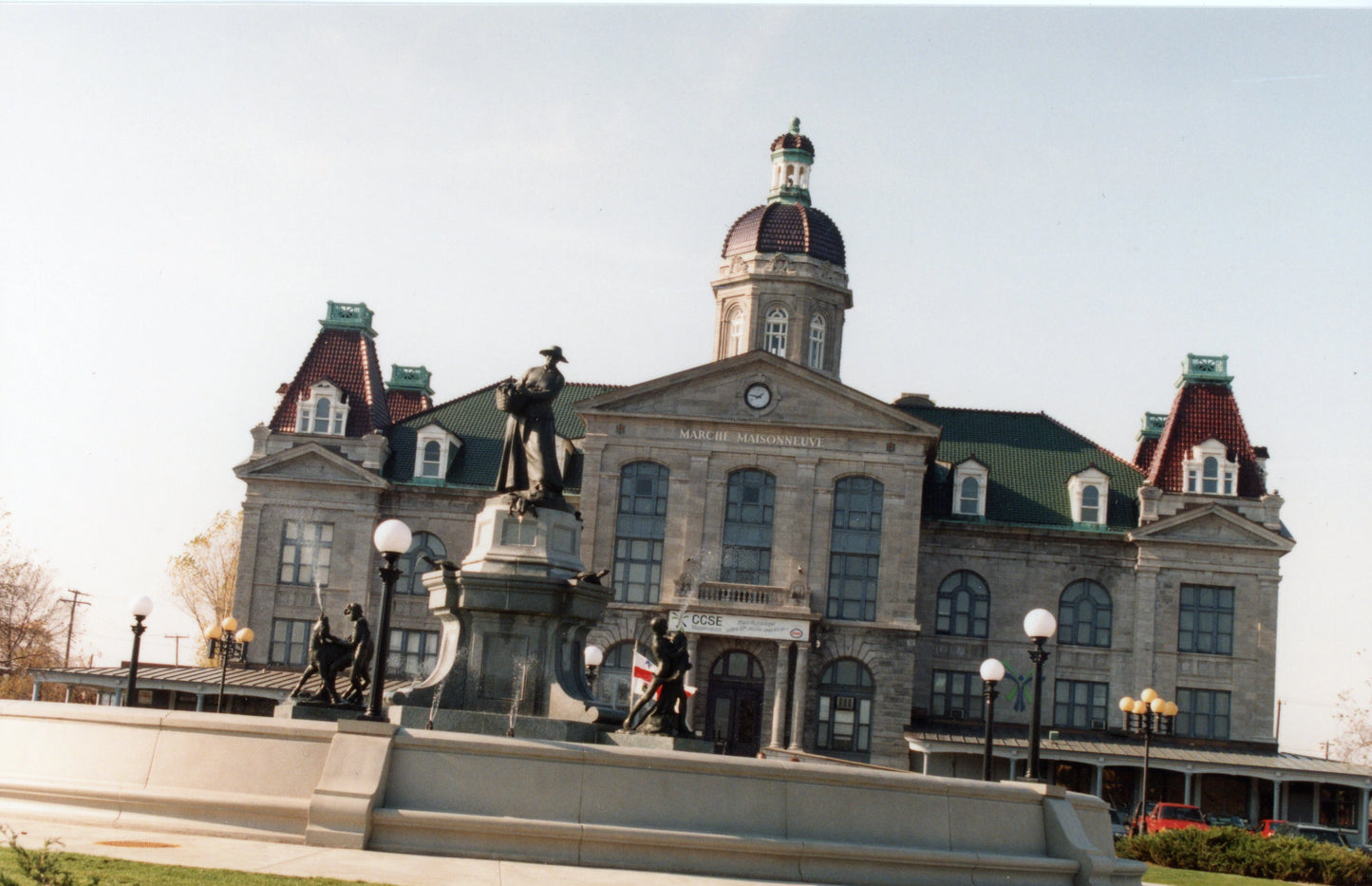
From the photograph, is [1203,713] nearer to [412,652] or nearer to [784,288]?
[784,288]

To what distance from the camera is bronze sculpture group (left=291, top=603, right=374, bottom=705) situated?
2180cm

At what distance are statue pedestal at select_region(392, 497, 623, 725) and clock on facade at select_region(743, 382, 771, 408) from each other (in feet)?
117

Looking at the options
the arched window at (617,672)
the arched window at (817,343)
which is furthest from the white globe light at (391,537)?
the arched window at (817,343)

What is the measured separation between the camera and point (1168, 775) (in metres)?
56.9

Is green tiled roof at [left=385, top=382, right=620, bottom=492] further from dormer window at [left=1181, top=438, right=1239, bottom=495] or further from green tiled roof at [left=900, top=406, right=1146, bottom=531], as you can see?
dormer window at [left=1181, top=438, right=1239, bottom=495]

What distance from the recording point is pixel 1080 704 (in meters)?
58.0

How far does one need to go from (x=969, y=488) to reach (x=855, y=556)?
266 inches

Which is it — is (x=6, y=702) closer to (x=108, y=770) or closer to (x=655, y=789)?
(x=108, y=770)

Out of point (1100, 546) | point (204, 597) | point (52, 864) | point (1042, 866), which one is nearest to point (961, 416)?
point (1100, 546)

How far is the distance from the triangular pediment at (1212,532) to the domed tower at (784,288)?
46.7 feet

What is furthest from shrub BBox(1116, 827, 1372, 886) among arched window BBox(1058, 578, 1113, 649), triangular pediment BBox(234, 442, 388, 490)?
triangular pediment BBox(234, 442, 388, 490)

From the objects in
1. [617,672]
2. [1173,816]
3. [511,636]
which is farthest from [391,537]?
[617,672]

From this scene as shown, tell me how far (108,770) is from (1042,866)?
1084 centimetres

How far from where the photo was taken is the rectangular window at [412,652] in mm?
58781
